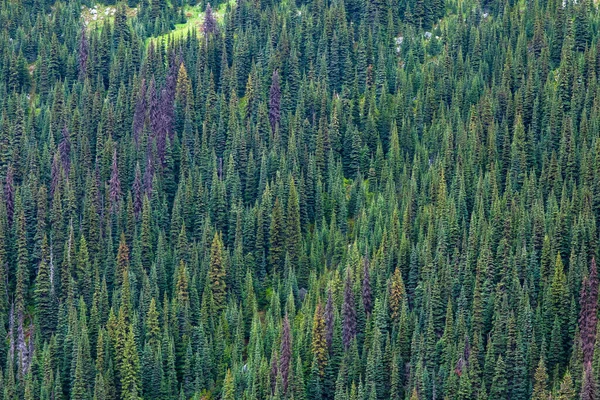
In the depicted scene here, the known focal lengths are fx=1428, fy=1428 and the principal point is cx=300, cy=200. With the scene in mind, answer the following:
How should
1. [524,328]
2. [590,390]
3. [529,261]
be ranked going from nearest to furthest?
[590,390]
[524,328]
[529,261]

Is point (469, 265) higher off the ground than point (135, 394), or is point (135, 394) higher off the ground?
point (469, 265)

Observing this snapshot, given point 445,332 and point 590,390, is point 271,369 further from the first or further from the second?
point 590,390

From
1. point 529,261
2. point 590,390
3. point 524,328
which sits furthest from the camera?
point 529,261

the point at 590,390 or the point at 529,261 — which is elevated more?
the point at 529,261

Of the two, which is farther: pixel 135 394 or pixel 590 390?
pixel 135 394

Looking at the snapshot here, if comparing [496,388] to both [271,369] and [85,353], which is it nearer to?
[271,369]

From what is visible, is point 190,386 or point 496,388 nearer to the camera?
point 496,388

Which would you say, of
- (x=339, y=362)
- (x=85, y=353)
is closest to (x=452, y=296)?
(x=339, y=362)

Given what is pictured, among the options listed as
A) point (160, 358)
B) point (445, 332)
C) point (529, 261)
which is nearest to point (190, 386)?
point (160, 358)
